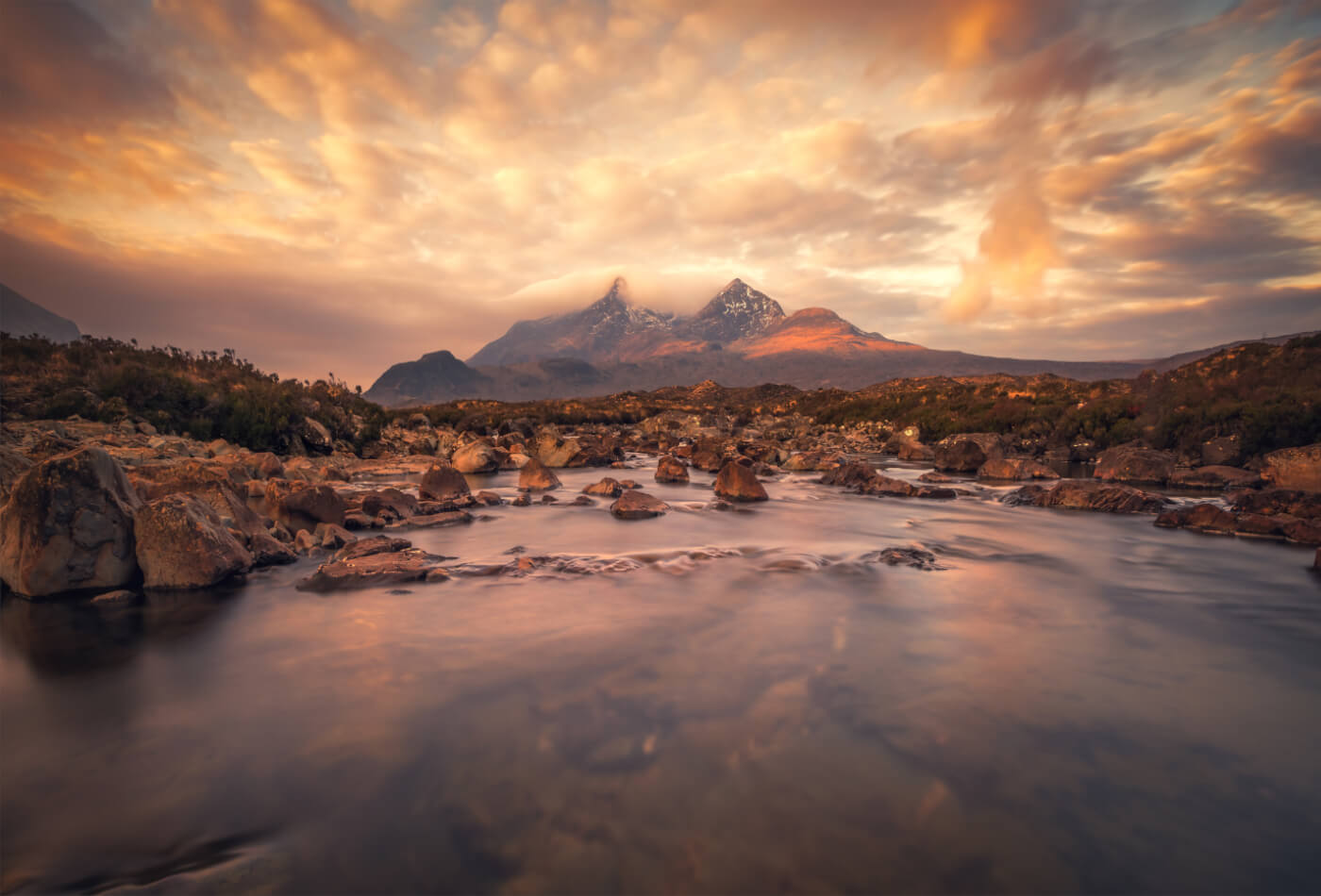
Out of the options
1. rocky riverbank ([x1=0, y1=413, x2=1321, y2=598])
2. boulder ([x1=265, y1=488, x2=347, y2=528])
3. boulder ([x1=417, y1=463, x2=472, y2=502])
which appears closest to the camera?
rocky riverbank ([x1=0, y1=413, x2=1321, y2=598])

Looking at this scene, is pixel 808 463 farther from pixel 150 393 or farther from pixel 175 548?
pixel 150 393

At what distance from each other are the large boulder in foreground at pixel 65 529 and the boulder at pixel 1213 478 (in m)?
30.4

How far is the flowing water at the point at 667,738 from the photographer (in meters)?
3.72

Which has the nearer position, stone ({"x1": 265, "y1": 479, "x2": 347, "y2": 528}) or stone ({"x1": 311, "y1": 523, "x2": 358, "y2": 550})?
stone ({"x1": 311, "y1": 523, "x2": 358, "y2": 550})

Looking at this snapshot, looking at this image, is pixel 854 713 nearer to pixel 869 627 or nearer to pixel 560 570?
pixel 869 627

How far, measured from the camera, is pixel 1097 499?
57.5 ft

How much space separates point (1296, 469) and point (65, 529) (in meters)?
28.2

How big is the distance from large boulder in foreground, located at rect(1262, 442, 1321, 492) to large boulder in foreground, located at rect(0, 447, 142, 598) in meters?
27.3

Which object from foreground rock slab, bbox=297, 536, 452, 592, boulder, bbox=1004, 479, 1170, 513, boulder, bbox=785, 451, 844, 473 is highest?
foreground rock slab, bbox=297, 536, 452, 592

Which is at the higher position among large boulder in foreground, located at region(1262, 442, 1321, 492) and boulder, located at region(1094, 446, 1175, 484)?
large boulder in foreground, located at region(1262, 442, 1321, 492)

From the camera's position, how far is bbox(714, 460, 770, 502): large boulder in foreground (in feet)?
64.2

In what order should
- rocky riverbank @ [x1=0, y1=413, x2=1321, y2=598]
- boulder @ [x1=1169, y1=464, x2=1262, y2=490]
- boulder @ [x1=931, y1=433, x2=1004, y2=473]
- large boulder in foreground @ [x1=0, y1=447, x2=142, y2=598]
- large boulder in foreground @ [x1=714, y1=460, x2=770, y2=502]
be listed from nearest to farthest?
large boulder in foreground @ [x1=0, y1=447, x2=142, y2=598], rocky riverbank @ [x1=0, y1=413, x2=1321, y2=598], large boulder in foreground @ [x1=714, y1=460, x2=770, y2=502], boulder @ [x1=1169, y1=464, x2=1262, y2=490], boulder @ [x1=931, y1=433, x2=1004, y2=473]

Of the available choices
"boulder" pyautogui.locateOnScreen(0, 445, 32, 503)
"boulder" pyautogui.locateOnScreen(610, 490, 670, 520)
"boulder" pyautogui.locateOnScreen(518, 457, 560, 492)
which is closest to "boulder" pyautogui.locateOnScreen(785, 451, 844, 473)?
"boulder" pyautogui.locateOnScreen(518, 457, 560, 492)

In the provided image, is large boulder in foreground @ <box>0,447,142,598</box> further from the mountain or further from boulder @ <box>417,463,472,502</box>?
the mountain
